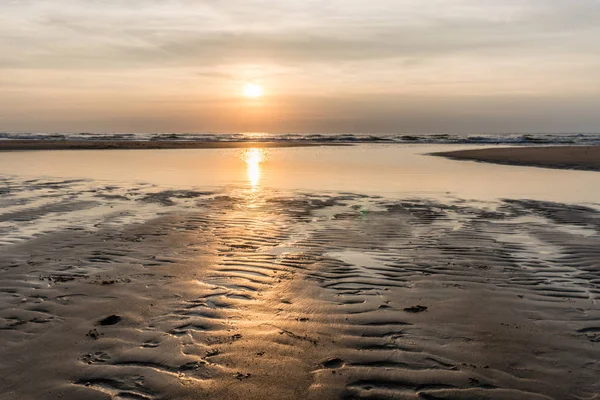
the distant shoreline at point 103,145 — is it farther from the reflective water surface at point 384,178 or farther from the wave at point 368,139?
the reflective water surface at point 384,178

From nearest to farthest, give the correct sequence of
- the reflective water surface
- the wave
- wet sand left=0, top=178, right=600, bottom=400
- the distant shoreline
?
1. wet sand left=0, top=178, right=600, bottom=400
2. the reflective water surface
3. the distant shoreline
4. the wave

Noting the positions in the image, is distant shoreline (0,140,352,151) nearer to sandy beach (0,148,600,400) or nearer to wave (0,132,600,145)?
wave (0,132,600,145)

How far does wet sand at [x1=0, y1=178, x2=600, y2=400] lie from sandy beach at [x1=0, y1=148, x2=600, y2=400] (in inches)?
0.9

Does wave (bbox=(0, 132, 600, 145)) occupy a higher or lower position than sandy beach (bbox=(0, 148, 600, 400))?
higher

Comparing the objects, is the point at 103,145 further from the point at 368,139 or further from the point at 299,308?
the point at 299,308

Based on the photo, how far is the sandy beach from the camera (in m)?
4.65

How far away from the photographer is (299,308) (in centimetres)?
653

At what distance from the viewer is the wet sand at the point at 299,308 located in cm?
465

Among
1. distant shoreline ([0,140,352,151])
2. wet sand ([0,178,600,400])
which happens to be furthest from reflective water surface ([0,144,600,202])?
distant shoreline ([0,140,352,151])

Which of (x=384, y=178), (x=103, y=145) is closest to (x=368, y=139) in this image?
(x=103, y=145)

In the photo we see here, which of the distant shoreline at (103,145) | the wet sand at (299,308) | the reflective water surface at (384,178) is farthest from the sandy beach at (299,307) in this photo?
the distant shoreline at (103,145)

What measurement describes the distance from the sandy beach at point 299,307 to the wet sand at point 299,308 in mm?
23

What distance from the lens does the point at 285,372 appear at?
4789mm

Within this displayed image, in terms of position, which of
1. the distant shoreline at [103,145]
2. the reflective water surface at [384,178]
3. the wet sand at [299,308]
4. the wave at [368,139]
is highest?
the wave at [368,139]
